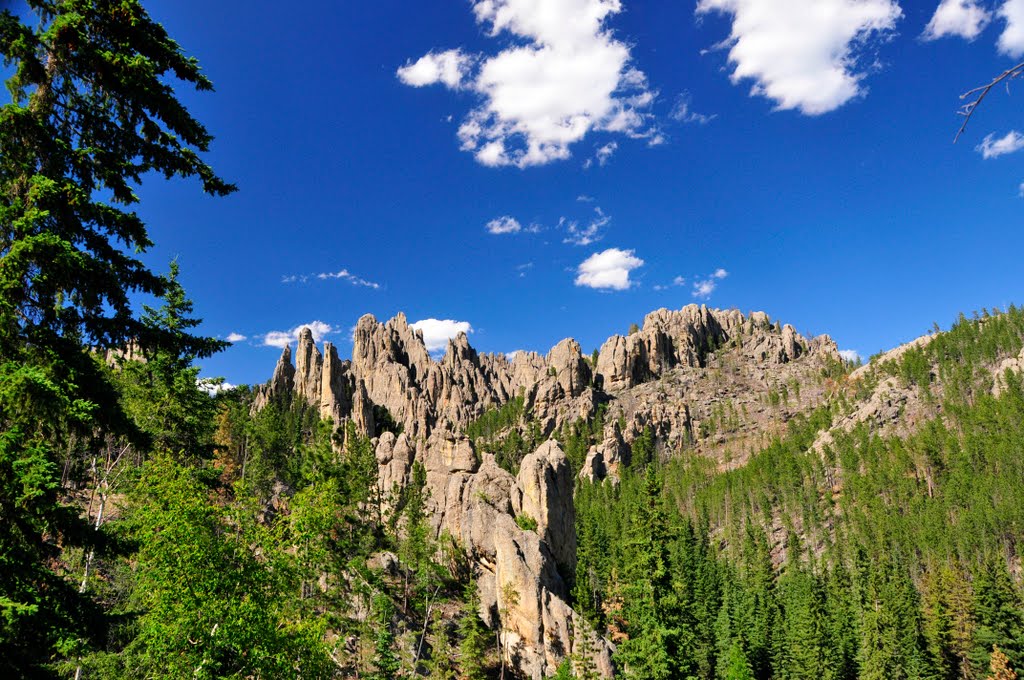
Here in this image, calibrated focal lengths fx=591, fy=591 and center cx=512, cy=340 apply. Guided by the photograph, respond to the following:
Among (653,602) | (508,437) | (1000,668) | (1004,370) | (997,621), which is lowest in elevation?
(1000,668)

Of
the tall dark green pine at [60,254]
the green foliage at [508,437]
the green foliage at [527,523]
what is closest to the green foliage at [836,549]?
the green foliage at [527,523]

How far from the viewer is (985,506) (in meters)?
110

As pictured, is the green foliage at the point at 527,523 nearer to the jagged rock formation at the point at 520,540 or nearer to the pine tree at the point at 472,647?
the jagged rock formation at the point at 520,540

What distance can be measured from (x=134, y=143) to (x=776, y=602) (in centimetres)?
8757

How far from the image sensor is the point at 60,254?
8797 mm

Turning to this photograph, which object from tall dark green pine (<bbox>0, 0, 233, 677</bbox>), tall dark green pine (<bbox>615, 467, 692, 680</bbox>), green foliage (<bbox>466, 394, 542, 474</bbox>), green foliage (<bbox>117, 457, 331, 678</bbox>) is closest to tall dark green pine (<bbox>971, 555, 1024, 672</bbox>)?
tall dark green pine (<bbox>615, 467, 692, 680</bbox>)

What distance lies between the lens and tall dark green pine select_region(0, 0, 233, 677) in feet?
27.3

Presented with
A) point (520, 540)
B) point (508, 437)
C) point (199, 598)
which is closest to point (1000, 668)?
point (520, 540)

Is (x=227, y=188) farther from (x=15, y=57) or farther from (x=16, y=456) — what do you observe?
(x=16, y=456)

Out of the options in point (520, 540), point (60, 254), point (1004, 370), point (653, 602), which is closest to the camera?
point (60, 254)

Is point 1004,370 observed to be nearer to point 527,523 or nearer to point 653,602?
point 527,523

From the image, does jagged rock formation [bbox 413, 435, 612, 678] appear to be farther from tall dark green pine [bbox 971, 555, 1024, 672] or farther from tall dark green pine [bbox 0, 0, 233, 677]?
tall dark green pine [bbox 971, 555, 1024, 672]

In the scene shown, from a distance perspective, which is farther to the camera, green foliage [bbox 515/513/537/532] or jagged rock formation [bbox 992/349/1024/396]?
jagged rock formation [bbox 992/349/1024/396]

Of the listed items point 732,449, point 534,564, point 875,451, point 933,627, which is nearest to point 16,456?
point 534,564
